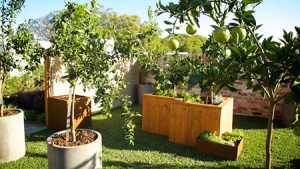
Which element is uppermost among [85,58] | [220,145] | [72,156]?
[85,58]

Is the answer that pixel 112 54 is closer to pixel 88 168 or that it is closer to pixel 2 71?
pixel 88 168

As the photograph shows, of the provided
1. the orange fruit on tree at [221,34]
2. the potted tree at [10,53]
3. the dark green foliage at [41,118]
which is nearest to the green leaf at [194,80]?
→ the orange fruit on tree at [221,34]

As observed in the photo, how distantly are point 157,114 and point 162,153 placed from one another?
4.30 feet

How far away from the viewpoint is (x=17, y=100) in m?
7.17

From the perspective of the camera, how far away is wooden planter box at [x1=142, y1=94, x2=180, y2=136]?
565 centimetres

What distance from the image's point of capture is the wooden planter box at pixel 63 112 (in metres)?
5.73

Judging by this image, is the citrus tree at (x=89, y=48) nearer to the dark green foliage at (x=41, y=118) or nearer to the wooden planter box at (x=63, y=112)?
the wooden planter box at (x=63, y=112)

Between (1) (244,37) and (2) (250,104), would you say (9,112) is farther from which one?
(2) (250,104)

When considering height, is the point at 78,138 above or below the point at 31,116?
above

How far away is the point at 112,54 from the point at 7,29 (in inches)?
73.6

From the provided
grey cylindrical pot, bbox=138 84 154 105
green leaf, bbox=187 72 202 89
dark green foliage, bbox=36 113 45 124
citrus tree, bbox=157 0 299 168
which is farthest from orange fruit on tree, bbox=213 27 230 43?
grey cylindrical pot, bbox=138 84 154 105

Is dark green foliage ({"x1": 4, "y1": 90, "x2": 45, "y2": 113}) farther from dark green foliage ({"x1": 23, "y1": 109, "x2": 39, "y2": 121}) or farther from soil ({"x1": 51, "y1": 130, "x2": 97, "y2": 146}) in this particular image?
soil ({"x1": 51, "y1": 130, "x2": 97, "y2": 146})

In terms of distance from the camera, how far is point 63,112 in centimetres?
571

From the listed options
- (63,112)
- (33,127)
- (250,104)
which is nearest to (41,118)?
(33,127)
